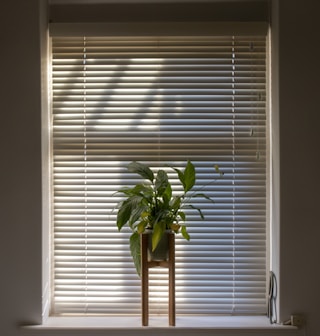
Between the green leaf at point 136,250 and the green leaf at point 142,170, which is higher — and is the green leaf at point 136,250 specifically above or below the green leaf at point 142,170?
below

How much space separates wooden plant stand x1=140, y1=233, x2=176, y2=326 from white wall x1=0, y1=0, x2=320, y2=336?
0.53 meters

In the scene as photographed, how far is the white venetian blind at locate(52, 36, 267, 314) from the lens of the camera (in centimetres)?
271

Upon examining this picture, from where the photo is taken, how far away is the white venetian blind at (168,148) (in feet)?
8.89

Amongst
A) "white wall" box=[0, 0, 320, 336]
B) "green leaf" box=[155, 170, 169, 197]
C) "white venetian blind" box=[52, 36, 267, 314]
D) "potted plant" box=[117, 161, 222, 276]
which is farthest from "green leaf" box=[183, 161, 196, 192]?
"white wall" box=[0, 0, 320, 336]

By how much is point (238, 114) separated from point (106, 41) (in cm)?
82

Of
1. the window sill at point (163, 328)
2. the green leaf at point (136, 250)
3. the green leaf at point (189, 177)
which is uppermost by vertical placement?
the green leaf at point (189, 177)

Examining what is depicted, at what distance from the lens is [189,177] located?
2506 mm

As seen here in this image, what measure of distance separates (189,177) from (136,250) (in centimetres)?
46
